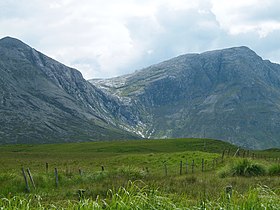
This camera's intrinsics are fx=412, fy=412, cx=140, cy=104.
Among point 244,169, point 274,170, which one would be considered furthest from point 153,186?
point 274,170

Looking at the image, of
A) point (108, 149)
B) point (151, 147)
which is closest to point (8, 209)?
point (108, 149)

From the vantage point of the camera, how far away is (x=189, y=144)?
14562cm

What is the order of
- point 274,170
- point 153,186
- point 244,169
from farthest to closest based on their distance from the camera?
point 274,170
point 244,169
point 153,186

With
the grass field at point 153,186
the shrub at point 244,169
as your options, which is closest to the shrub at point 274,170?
the grass field at point 153,186

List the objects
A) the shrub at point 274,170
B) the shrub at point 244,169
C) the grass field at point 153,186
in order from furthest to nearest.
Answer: the shrub at point 274,170 < the shrub at point 244,169 < the grass field at point 153,186

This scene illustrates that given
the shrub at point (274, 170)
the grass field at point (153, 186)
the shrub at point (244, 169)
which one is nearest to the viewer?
the grass field at point (153, 186)

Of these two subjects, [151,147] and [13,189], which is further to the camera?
[151,147]

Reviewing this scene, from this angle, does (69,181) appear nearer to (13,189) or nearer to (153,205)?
(13,189)

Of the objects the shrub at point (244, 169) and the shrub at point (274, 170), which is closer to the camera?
the shrub at point (244, 169)

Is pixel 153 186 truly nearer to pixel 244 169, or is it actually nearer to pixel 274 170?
pixel 244 169

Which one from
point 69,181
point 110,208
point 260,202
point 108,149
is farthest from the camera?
point 108,149

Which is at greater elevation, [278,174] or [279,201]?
[279,201]

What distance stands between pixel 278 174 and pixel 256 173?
182cm

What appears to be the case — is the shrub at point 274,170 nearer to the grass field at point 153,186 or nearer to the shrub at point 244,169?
the grass field at point 153,186
